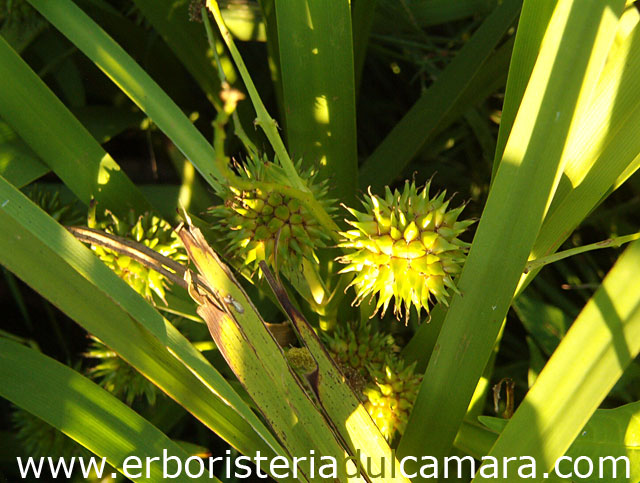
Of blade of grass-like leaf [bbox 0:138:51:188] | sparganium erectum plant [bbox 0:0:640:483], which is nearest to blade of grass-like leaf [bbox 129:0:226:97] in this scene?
sparganium erectum plant [bbox 0:0:640:483]

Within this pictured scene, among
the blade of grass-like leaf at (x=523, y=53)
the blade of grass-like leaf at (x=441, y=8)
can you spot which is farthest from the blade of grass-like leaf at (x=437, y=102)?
the blade of grass-like leaf at (x=523, y=53)

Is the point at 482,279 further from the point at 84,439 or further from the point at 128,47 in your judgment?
the point at 128,47

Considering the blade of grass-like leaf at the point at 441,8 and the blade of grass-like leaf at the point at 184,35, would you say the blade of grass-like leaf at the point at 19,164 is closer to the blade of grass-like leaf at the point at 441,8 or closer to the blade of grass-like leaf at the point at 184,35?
the blade of grass-like leaf at the point at 184,35

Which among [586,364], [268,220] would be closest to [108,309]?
[268,220]

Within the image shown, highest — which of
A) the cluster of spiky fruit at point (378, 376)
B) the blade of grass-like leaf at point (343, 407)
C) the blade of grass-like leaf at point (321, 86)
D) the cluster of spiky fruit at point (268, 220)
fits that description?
the blade of grass-like leaf at point (321, 86)

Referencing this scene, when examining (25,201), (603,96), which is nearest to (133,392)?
(25,201)

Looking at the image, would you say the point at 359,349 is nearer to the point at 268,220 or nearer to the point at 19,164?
the point at 268,220

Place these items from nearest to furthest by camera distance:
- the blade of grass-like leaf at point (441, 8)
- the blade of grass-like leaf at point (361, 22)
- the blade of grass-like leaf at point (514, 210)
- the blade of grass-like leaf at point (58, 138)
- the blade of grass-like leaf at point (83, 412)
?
the blade of grass-like leaf at point (514, 210) → the blade of grass-like leaf at point (83, 412) → the blade of grass-like leaf at point (58, 138) → the blade of grass-like leaf at point (361, 22) → the blade of grass-like leaf at point (441, 8)
